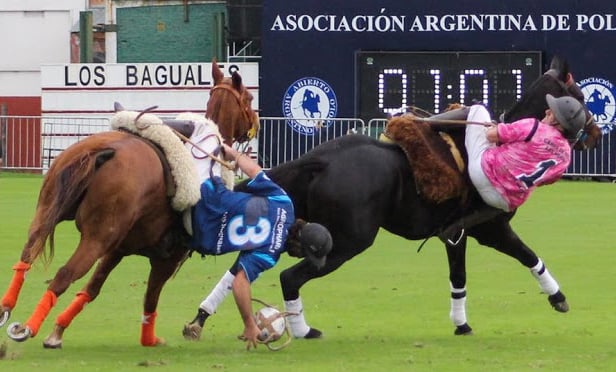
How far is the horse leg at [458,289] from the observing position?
1123 centimetres

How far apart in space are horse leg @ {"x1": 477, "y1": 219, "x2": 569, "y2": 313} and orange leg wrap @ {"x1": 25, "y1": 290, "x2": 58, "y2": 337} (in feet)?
11.5

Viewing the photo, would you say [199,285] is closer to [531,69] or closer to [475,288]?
[475,288]

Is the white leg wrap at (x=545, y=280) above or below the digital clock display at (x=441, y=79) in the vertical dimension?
below

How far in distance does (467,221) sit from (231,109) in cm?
183

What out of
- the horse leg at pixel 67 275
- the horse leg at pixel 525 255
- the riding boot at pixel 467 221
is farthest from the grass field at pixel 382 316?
the riding boot at pixel 467 221

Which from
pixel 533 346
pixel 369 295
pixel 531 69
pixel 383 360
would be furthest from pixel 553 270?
pixel 531 69

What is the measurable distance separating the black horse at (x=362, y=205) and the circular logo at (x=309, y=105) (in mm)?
15807

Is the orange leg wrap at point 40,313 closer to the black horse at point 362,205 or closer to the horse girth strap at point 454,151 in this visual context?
the black horse at point 362,205

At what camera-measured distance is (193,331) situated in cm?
1052

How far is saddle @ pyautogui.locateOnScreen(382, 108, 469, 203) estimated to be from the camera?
1093cm

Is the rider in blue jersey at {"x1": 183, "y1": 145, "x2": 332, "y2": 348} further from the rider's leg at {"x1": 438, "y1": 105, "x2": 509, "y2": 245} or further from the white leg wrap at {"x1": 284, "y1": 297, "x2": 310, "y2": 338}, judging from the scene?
the rider's leg at {"x1": 438, "y1": 105, "x2": 509, "y2": 245}

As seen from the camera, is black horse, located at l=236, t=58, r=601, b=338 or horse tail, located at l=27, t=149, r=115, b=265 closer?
horse tail, located at l=27, t=149, r=115, b=265

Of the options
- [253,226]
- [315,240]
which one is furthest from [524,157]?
[253,226]

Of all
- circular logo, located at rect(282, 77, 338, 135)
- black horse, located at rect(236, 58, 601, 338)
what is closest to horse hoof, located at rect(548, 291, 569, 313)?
black horse, located at rect(236, 58, 601, 338)
